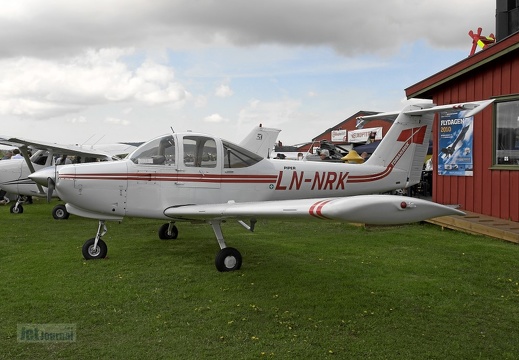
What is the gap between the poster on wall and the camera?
1169 cm

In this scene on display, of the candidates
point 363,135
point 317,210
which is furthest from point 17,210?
point 363,135

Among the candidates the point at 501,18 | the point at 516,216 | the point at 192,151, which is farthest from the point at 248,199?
the point at 501,18

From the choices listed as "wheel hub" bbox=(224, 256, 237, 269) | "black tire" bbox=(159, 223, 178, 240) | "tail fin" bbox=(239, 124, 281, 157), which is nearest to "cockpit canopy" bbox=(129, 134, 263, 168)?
"wheel hub" bbox=(224, 256, 237, 269)

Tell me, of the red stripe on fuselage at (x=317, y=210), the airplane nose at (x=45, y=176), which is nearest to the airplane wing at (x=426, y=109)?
the red stripe on fuselage at (x=317, y=210)

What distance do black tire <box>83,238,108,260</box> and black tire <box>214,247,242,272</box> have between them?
6.71 feet

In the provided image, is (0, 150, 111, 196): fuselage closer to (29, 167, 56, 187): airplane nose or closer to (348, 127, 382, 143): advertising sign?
(29, 167, 56, 187): airplane nose

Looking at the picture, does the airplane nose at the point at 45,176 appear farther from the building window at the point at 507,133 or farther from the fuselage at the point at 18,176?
the building window at the point at 507,133

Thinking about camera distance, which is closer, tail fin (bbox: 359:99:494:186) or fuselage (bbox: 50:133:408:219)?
fuselage (bbox: 50:133:408:219)

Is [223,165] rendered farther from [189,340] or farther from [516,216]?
[516,216]

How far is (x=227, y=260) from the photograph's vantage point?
7.02 metres

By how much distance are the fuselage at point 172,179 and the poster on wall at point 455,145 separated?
542 centimetres

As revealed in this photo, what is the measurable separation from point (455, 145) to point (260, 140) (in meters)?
9.34

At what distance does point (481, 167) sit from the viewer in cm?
1130

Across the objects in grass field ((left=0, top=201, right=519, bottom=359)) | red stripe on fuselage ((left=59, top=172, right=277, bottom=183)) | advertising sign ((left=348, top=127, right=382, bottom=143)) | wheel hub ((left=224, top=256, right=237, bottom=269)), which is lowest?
grass field ((left=0, top=201, right=519, bottom=359))
